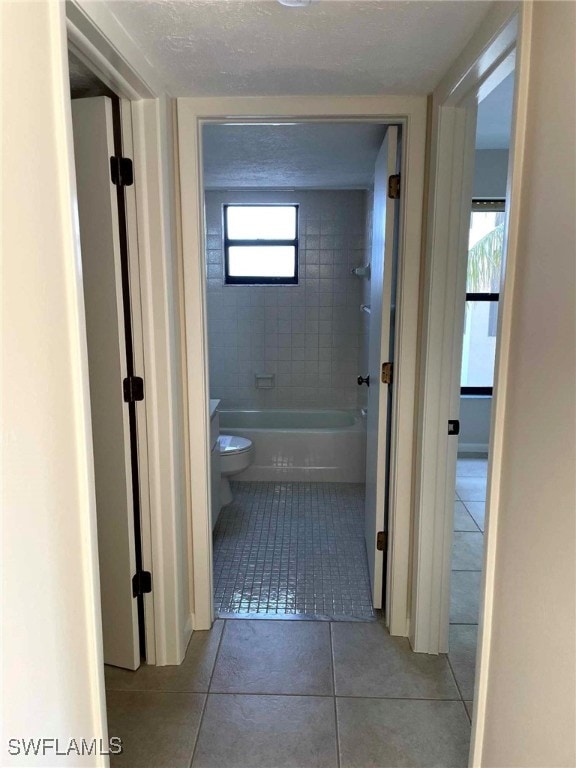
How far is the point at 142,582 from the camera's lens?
77.4 inches

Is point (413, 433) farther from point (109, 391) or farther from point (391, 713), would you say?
point (109, 391)

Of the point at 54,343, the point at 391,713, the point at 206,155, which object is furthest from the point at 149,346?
the point at 206,155

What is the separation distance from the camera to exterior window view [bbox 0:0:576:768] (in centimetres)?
94

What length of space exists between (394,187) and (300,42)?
74 cm

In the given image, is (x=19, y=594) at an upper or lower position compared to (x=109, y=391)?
lower

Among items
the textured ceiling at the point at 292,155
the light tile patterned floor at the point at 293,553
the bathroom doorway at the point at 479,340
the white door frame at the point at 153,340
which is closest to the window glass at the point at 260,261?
the textured ceiling at the point at 292,155

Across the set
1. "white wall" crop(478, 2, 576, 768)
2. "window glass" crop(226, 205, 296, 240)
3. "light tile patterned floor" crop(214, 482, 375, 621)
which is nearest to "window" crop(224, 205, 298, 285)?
"window glass" crop(226, 205, 296, 240)

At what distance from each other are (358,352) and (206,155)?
6.86 ft

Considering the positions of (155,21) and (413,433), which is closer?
(155,21)

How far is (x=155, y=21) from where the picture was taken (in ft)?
4.35

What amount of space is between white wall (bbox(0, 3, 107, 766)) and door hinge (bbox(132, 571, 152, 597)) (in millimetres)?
787

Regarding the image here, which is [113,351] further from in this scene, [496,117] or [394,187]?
[496,117]

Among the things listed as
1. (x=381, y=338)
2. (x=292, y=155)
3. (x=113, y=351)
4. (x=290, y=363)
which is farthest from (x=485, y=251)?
(x=113, y=351)

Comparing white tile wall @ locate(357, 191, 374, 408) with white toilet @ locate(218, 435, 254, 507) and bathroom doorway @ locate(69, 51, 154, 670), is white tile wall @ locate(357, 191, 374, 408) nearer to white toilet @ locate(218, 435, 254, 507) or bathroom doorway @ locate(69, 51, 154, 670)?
white toilet @ locate(218, 435, 254, 507)
